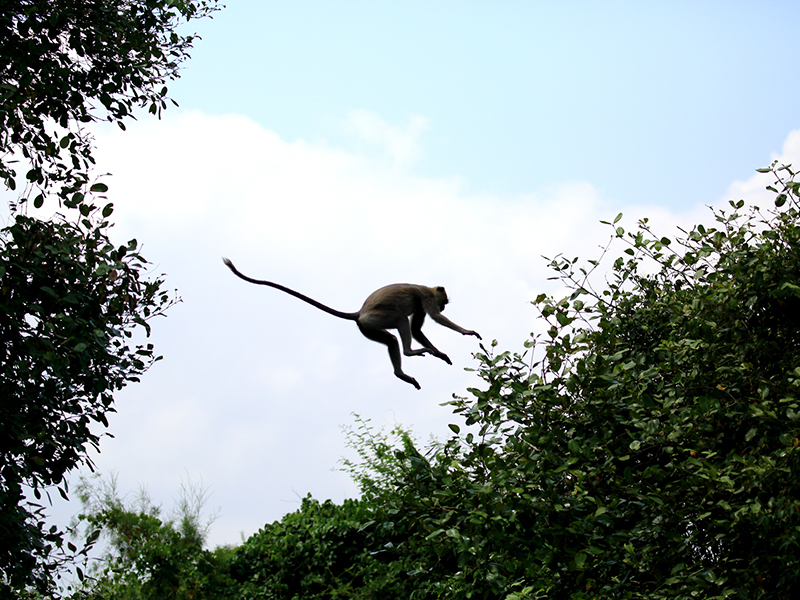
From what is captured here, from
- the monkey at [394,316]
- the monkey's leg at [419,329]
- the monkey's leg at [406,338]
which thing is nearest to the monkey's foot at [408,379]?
the monkey at [394,316]

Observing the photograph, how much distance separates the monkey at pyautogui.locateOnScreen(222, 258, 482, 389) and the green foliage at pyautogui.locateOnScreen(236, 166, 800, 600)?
2.15 metres

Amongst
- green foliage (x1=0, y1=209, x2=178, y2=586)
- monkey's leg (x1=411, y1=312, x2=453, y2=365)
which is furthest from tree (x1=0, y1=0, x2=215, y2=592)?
monkey's leg (x1=411, y1=312, x2=453, y2=365)

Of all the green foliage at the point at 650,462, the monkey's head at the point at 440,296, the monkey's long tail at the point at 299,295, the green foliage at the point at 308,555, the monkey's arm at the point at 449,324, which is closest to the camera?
the green foliage at the point at 650,462

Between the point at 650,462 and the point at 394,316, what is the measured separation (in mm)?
3185

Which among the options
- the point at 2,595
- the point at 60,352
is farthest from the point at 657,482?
the point at 2,595

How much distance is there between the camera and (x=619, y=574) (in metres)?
4.52

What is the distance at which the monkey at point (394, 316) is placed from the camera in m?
7.42

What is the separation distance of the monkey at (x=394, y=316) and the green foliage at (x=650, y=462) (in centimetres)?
215

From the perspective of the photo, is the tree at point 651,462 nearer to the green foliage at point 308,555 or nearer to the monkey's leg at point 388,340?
the monkey's leg at point 388,340

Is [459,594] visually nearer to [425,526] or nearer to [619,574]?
[425,526]

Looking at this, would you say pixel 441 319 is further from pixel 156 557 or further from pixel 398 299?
pixel 156 557

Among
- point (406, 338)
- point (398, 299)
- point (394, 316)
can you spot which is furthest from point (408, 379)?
point (398, 299)

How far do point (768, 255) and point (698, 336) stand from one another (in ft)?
2.10

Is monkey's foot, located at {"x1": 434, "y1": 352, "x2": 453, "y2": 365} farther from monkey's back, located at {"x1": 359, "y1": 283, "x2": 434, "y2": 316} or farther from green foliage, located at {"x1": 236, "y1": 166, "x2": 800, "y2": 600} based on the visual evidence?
green foliage, located at {"x1": 236, "y1": 166, "x2": 800, "y2": 600}
